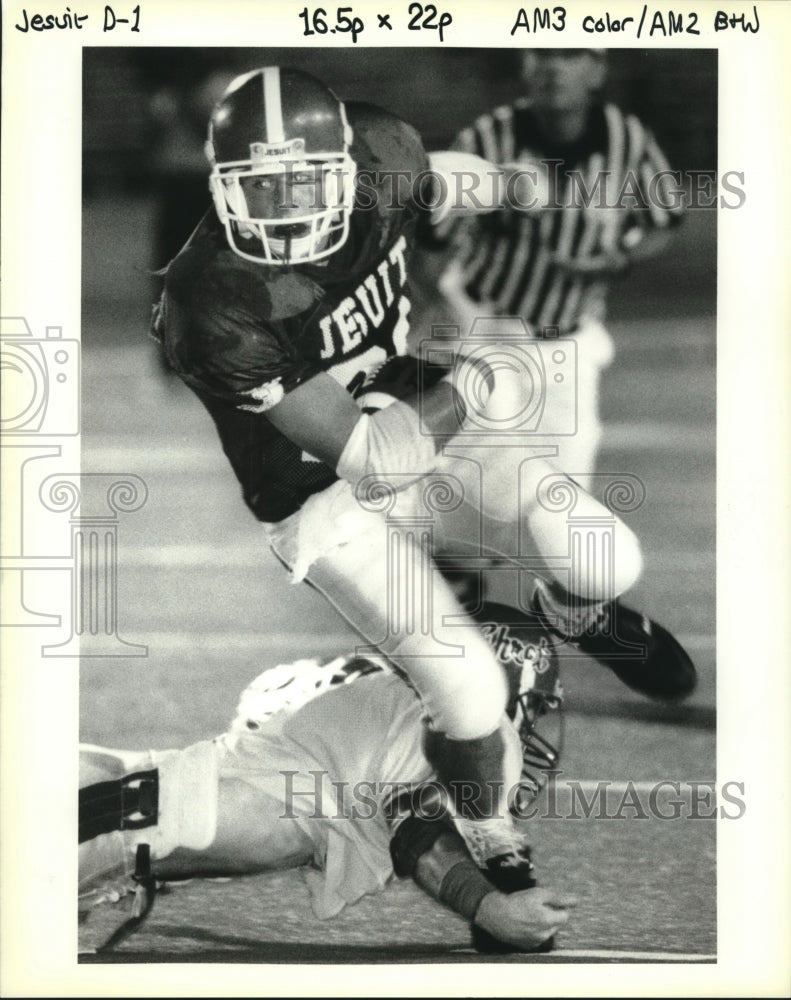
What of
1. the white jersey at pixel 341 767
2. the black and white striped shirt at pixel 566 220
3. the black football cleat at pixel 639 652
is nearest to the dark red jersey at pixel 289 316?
the black and white striped shirt at pixel 566 220

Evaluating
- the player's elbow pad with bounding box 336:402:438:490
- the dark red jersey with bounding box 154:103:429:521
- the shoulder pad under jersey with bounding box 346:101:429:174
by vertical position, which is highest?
the shoulder pad under jersey with bounding box 346:101:429:174

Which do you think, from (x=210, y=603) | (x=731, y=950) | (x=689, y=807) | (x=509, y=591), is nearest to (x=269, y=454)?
(x=210, y=603)

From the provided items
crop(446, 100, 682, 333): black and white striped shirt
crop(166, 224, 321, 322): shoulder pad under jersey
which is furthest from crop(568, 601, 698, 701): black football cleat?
crop(166, 224, 321, 322): shoulder pad under jersey

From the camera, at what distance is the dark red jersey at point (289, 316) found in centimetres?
164

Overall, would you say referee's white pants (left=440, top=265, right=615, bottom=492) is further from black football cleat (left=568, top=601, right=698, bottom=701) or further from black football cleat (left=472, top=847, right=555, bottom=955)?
black football cleat (left=472, top=847, right=555, bottom=955)

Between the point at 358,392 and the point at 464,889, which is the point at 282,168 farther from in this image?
the point at 464,889

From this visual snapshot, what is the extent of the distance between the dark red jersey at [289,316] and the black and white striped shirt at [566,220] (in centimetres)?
11

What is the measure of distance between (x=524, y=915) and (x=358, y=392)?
0.78m

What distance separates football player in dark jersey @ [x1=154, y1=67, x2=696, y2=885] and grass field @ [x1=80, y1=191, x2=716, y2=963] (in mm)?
62

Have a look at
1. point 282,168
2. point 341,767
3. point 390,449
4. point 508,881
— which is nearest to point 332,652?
point 341,767

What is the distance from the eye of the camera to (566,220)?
5.68 feet

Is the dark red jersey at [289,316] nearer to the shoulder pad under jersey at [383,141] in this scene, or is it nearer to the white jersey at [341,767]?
the shoulder pad under jersey at [383,141]

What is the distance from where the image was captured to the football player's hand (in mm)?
1701

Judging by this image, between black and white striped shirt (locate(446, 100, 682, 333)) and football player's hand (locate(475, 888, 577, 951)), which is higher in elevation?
black and white striped shirt (locate(446, 100, 682, 333))
